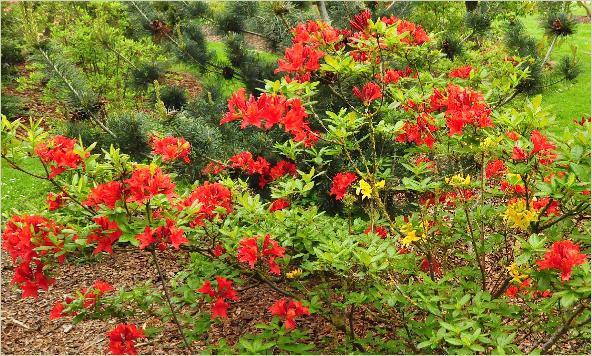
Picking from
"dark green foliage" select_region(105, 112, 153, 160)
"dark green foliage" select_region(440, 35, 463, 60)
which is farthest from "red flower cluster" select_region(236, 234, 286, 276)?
"dark green foliage" select_region(440, 35, 463, 60)

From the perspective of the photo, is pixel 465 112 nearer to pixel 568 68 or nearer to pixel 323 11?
pixel 323 11

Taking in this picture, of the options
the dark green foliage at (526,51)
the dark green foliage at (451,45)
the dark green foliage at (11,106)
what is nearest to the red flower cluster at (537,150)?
the dark green foliage at (526,51)

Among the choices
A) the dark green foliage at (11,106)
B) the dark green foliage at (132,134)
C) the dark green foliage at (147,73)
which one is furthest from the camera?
the dark green foliage at (11,106)

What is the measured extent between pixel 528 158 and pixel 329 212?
1.77 metres

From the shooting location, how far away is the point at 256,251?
87.2 inches

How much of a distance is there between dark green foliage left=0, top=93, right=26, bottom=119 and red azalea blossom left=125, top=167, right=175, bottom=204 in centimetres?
650

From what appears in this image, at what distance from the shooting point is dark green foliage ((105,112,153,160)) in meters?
3.63

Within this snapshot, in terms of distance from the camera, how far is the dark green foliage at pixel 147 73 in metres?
5.27

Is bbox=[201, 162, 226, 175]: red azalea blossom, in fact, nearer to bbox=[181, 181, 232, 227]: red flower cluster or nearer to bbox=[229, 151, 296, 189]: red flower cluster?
bbox=[229, 151, 296, 189]: red flower cluster

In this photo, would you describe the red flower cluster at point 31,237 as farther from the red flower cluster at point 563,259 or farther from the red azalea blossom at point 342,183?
the red flower cluster at point 563,259

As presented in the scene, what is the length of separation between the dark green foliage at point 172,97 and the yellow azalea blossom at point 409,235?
289 cm

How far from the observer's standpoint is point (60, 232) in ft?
7.39

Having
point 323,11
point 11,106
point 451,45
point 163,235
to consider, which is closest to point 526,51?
point 451,45

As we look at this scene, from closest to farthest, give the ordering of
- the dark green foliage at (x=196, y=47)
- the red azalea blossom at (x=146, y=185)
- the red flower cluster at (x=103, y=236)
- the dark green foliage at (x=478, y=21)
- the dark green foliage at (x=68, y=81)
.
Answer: the red azalea blossom at (x=146, y=185)
the red flower cluster at (x=103, y=236)
the dark green foliage at (x=68, y=81)
the dark green foliage at (x=478, y=21)
the dark green foliage at (x=196, y=47)
